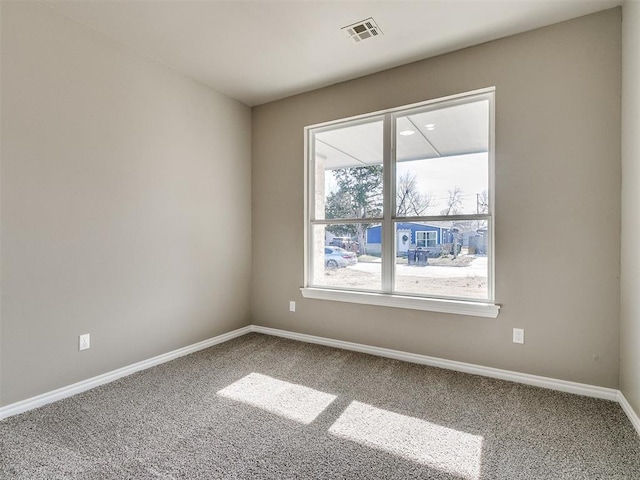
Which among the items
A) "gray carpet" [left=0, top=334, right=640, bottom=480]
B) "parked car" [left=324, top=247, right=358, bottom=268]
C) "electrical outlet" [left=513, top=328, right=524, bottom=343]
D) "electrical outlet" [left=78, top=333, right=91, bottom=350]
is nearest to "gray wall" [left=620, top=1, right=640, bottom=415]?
"gray carpet" [left=0, top=334, right=640, bottom=480]

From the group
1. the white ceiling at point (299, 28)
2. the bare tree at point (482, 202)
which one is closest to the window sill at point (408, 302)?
the bare tree at point (482, 202)

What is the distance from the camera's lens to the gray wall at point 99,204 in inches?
86.4

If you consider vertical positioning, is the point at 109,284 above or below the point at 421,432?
above

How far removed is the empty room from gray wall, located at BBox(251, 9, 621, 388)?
0.05 feet

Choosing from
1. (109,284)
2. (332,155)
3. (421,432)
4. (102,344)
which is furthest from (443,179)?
(102,344)

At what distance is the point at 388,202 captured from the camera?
3.30 meters

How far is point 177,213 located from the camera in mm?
3236

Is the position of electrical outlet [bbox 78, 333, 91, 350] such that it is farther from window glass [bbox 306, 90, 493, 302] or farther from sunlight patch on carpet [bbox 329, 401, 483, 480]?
window glass [bbox 306, 90, 493, 302]

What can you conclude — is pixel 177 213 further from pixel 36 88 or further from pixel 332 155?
pixel 332 155

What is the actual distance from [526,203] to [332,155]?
1.93m

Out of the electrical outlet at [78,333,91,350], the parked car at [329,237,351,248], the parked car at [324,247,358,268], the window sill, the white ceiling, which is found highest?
the white ceiling

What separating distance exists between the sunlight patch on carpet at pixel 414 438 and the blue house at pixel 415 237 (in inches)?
59.7

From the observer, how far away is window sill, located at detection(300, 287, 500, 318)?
277 centimetres

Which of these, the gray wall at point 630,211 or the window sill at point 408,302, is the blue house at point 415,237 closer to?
the window sill at point 408,302
